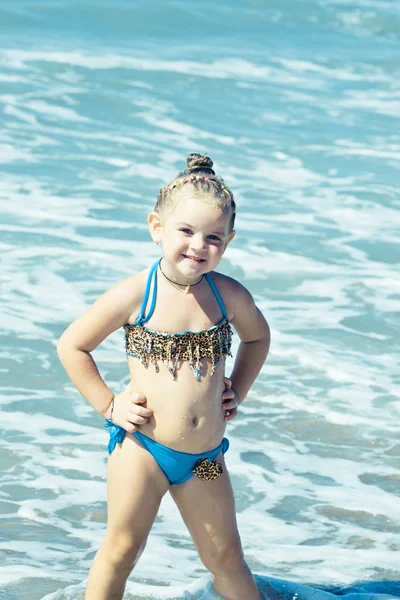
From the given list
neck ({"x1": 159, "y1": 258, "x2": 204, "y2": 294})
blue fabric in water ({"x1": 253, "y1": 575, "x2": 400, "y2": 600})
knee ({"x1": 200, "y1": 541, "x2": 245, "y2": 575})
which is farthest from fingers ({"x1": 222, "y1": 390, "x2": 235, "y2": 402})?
blue fabric in water ({"x1": 253, "y1": 575, "x2": 400, "y2": 600})

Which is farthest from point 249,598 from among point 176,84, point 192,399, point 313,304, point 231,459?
point 176,84

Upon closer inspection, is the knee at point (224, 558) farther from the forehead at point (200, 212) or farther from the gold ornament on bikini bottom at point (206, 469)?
the forehead at point (200, 212)

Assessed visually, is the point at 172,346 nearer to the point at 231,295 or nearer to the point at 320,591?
the point at 231,295

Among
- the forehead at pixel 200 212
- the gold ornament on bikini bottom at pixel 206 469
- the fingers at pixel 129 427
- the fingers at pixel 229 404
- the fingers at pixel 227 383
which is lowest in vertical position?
the gold ornament on bikini bottom at pixel 206 469

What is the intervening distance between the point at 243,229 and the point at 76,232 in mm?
1487

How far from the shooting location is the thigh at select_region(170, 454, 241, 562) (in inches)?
128

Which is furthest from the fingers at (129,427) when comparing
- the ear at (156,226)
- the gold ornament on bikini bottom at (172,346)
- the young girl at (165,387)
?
the ear at (156,226)

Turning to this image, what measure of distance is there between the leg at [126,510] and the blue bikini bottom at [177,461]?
2 centimetres

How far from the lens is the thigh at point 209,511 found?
325 cm

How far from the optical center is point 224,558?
131 inches

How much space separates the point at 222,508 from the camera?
3270 mm

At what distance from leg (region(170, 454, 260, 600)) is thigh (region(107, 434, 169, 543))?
0.33 feet

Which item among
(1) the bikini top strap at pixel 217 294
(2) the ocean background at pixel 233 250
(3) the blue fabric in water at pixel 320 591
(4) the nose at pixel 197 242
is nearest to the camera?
(4) the nose at pixel 197 242

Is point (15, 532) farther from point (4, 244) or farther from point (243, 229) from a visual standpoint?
Answer: point (243, 229)
